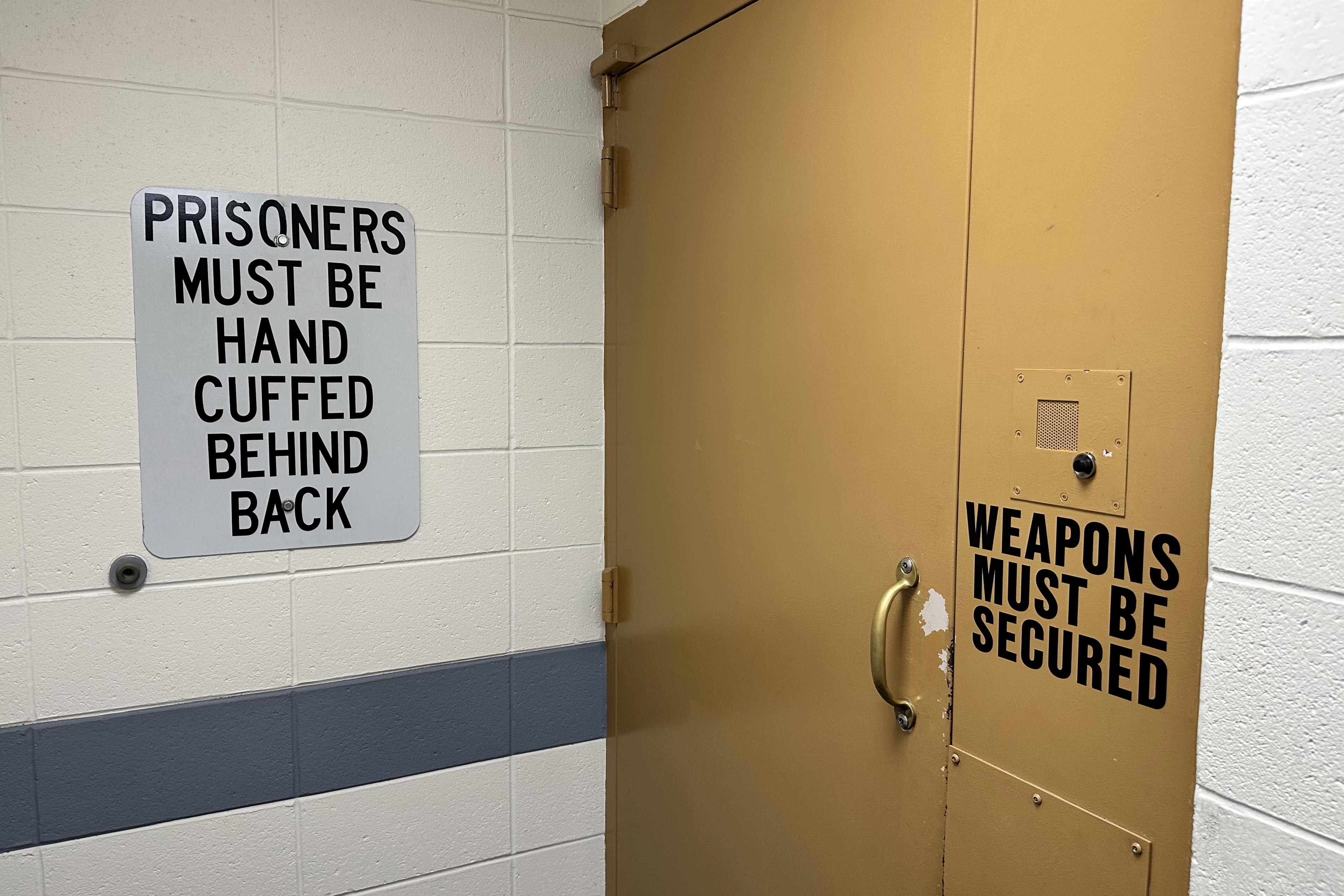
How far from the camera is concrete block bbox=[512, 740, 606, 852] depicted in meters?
2.14

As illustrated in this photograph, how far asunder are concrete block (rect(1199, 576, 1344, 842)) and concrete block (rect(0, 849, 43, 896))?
1.91 metres

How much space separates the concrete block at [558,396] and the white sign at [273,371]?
23cm

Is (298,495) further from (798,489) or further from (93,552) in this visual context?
(798,489)

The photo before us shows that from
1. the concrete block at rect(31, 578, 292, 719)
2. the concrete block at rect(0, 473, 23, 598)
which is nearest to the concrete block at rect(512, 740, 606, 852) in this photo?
the concrete block at rect(31, 578, 292, 719)

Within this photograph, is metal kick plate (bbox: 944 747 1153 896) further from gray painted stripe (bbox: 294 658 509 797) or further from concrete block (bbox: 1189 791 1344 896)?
gray painted stripe (bbox: 294 658 509 797)

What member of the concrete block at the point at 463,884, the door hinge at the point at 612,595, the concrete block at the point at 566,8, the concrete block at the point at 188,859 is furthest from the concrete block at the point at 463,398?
the concrete block at the point at 463,884

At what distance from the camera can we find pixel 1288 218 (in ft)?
2.80

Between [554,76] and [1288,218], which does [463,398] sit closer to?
[554,76]

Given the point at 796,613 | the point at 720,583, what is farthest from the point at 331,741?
the point at 796,613

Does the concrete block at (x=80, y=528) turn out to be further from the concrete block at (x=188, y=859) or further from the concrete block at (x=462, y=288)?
the concrete block at (x=462, y=288)

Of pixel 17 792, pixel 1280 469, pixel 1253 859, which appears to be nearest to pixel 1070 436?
pixel 1280 469

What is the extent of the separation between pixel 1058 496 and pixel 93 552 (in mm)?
1644

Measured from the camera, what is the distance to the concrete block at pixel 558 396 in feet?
6.80

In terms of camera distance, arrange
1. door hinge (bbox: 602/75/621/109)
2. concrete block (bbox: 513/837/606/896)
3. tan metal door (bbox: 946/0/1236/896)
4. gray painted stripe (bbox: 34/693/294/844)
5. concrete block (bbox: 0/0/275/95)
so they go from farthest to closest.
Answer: concrete block (bbox: 513/837/606/896), door hinge (bbox: 602/75/621/109), gray painted stripe (bbox: 34/693/294/844), concrete block (bbox: 0/0/275/95), tan metal door (bbox: 946/0/1236/896)
